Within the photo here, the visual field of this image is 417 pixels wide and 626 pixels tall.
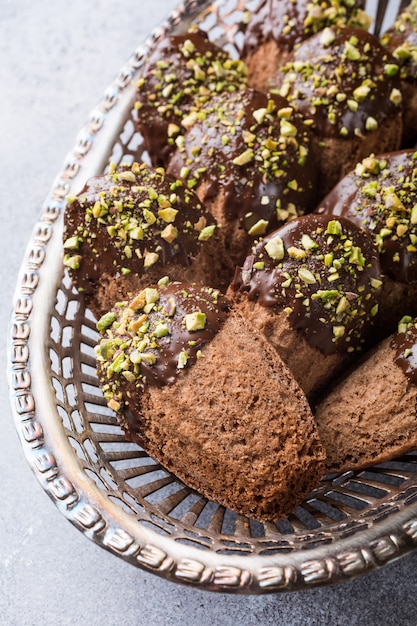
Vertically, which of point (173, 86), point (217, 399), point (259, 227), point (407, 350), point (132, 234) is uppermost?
point (173, 86)

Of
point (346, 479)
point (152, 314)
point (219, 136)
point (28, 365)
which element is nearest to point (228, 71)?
point (219, 136)

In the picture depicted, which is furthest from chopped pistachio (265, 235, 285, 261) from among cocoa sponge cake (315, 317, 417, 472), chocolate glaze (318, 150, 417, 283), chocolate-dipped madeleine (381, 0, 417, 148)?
chocolate-dipped madeleine (381, 0, 417, 148)

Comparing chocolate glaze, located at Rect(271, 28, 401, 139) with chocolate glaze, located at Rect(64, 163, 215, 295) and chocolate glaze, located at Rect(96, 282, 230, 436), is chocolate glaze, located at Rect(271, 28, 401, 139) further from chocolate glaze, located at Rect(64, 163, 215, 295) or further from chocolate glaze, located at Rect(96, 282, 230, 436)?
chocolate glaze, located at Rect(96, 282, 230, 436)

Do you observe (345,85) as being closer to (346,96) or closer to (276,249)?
(346,96)

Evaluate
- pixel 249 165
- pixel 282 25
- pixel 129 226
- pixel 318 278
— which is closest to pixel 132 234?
pixel 129 226

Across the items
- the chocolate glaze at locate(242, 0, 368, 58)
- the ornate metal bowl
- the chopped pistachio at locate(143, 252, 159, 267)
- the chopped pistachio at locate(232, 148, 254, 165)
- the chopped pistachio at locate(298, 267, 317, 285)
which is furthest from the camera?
the chocolate glaze at locate(242, 0, 368, 58)

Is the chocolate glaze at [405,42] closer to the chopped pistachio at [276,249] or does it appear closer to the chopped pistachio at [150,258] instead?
the chopped pistachio at [276,249]

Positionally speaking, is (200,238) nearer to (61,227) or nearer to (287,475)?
(61,227)
